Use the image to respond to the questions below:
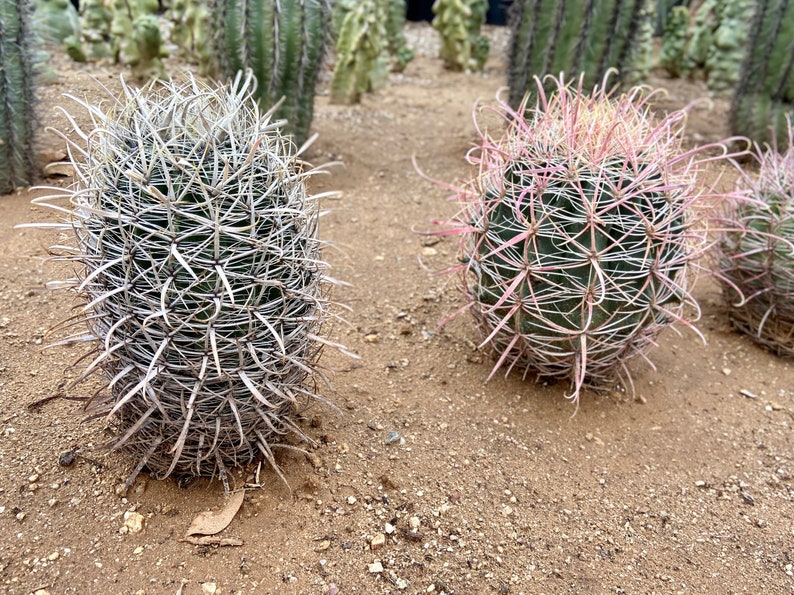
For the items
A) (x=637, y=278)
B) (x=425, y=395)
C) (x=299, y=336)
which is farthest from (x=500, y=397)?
(x=299, y=336)

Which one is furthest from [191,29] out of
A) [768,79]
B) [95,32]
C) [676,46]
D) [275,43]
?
[676,46]

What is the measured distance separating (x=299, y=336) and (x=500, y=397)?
3.41 ft

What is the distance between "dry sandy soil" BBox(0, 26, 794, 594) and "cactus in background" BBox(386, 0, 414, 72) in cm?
468

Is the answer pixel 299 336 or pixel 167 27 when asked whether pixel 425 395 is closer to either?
pixel 299 336

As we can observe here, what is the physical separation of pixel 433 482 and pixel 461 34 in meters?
6.14

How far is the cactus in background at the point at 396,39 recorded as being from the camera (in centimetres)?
718

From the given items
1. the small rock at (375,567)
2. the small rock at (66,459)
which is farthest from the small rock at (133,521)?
the small rock at (375,567)

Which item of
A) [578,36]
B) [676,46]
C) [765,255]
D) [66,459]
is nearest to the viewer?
[66,459]

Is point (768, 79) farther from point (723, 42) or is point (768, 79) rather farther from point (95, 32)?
point (95, 32)

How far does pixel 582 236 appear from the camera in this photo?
2.19m

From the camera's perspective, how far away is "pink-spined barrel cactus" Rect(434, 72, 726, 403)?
7.12 feet

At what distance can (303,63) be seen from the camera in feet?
13.1

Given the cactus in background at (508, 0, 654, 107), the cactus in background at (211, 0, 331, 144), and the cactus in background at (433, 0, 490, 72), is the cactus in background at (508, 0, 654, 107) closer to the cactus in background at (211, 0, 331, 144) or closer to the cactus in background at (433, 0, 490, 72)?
the cactus in background at (211, 0, 331, 144)

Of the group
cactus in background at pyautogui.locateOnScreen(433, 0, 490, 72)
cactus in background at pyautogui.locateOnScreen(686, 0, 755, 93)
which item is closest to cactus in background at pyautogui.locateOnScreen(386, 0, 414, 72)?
cactus in background at pyautogui.locateOnScreen(433, 0, 490, 72)
